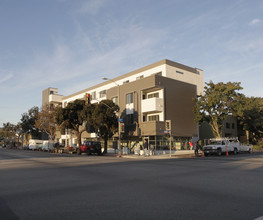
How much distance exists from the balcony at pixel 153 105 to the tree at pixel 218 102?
6.33 metres

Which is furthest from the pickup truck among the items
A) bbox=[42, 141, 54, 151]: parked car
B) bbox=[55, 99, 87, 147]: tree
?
bbox=[42, 141, 54, 151]: parked car

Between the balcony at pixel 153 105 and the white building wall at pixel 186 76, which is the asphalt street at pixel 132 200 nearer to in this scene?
the balcony at pixel 153 105

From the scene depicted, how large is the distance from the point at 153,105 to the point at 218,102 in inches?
371

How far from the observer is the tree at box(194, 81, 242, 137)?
116ft

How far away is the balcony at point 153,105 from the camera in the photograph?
35344 mm

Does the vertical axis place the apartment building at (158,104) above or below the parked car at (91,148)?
above

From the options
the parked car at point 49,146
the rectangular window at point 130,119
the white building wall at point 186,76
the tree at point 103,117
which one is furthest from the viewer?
the parked car at point 49,146

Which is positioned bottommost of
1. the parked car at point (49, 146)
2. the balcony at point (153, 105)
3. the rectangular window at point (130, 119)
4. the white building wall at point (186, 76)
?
the parked car at point (49, 146)

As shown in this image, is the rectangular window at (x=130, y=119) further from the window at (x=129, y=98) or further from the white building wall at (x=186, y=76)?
the white building wall at (x=186, y=76)

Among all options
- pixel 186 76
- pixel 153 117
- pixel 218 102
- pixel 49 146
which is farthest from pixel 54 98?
pixel 218 102

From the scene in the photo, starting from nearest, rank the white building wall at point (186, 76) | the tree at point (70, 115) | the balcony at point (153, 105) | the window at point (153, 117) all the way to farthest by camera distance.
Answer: the balcony at point (153, 105)
the window at point (153, 117)
the tree at point (70, 115)
the white building wall at point (186, 76)

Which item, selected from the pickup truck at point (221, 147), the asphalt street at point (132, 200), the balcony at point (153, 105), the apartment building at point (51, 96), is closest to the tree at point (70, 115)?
the balcony at point (153, 105)

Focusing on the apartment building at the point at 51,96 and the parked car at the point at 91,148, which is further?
the apartment building at the point at 51,96

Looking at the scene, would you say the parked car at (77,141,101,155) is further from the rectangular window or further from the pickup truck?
the pickup truck
